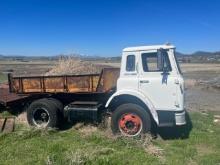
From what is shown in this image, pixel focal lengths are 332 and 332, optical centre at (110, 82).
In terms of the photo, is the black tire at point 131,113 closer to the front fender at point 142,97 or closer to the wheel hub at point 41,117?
the front fender at point 142,97

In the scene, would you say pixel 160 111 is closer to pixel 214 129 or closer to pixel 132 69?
pixel 132 69

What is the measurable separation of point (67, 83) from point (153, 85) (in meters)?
2.58

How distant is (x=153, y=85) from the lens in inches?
330

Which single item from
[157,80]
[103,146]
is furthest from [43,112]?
[157,80]

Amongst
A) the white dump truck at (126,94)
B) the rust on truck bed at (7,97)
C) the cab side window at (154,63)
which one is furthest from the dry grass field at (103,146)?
the cab side window at (154,63)

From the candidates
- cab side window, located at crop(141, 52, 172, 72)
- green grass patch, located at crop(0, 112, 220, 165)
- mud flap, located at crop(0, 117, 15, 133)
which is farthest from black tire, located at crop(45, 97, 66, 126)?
cab side window, located at crop(141, 52, 172, 72)

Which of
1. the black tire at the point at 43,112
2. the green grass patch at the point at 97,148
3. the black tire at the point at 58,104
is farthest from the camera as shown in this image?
the black tire at the point at 58,104

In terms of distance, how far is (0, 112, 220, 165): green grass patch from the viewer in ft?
22.7

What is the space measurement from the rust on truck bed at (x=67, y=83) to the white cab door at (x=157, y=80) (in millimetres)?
1099

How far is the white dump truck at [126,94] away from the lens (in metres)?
8.26

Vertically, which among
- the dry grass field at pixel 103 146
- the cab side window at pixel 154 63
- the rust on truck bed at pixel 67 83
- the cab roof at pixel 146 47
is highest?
the cab roof at pixel 146 47

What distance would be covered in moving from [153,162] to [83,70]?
175 inches

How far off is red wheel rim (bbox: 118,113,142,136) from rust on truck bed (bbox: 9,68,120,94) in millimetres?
1066

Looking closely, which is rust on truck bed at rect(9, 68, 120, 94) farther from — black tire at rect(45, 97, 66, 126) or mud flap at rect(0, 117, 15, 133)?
mud flap at rect(0, 117, 15, 133)
